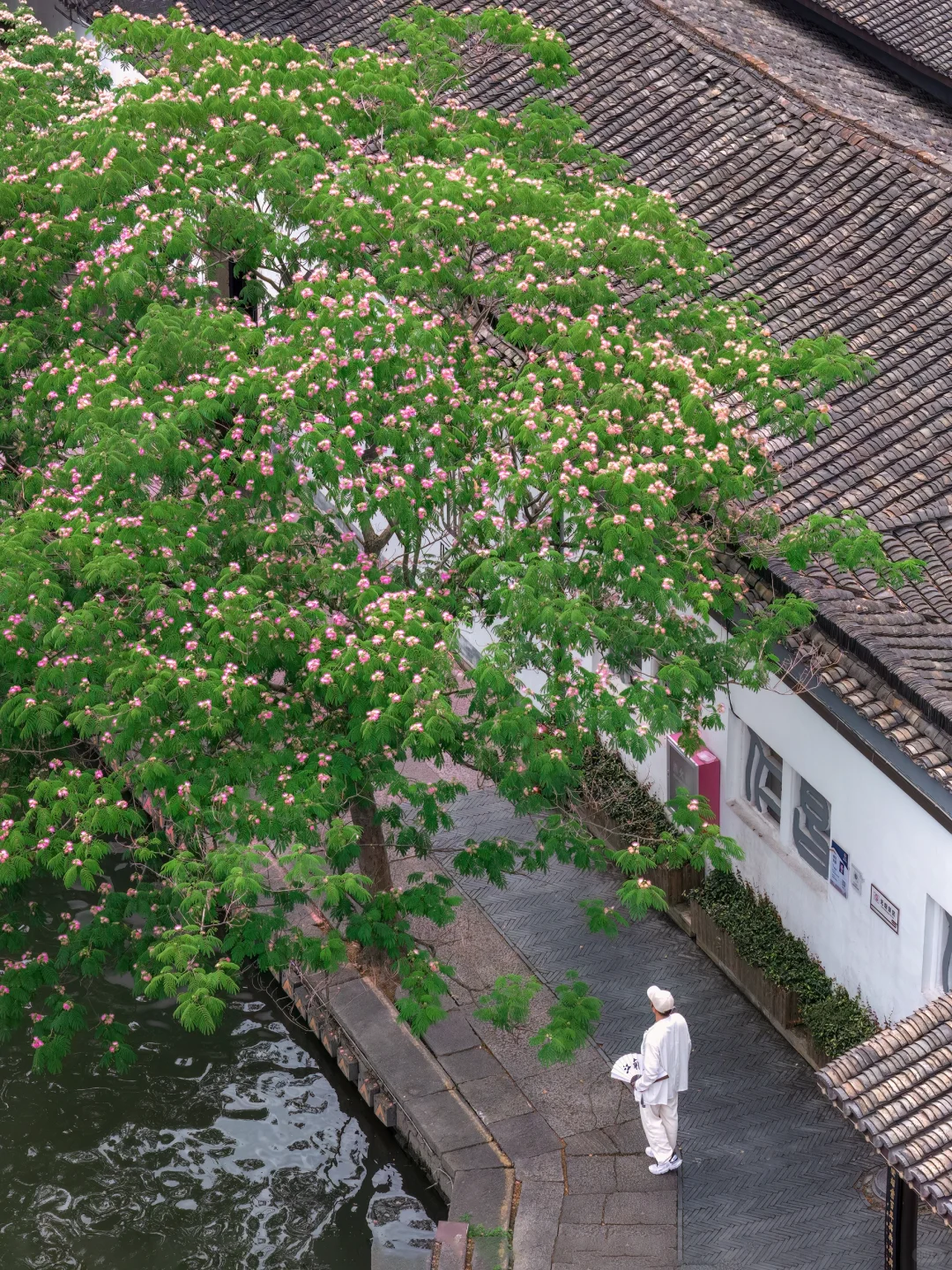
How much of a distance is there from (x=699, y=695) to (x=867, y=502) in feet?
11.4

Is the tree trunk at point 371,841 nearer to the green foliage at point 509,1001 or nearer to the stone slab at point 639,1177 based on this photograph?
the green foliage at point 509,1001

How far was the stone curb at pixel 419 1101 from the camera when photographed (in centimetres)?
1521

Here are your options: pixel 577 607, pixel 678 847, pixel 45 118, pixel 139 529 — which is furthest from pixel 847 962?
pixel 45 118

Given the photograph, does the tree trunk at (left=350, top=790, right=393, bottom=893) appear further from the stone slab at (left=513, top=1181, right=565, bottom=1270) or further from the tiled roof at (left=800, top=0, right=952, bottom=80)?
the tiled roof at (left=800, top=0, right=952, bottom=80)

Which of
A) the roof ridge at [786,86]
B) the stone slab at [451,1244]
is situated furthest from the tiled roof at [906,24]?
the stone slab at [451,1244]

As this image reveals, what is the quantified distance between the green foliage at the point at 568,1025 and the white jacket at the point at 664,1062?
Answer: 554 mm

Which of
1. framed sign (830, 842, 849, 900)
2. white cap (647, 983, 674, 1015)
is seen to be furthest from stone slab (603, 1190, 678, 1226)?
framed sign (830, 842, 849, 900)

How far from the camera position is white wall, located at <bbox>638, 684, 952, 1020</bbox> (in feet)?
49.3

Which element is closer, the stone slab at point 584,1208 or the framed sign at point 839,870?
the stone slab at point 584,1208

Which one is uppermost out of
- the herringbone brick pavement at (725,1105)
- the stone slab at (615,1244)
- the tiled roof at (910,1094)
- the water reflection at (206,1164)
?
the tiled roof at (910,1094)

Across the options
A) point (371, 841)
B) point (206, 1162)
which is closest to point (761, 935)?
point (371, 841)

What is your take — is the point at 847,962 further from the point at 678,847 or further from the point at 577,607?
the point at 577,607

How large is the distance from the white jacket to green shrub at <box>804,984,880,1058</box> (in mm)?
1822

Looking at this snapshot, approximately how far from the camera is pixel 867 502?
53.5 ft
